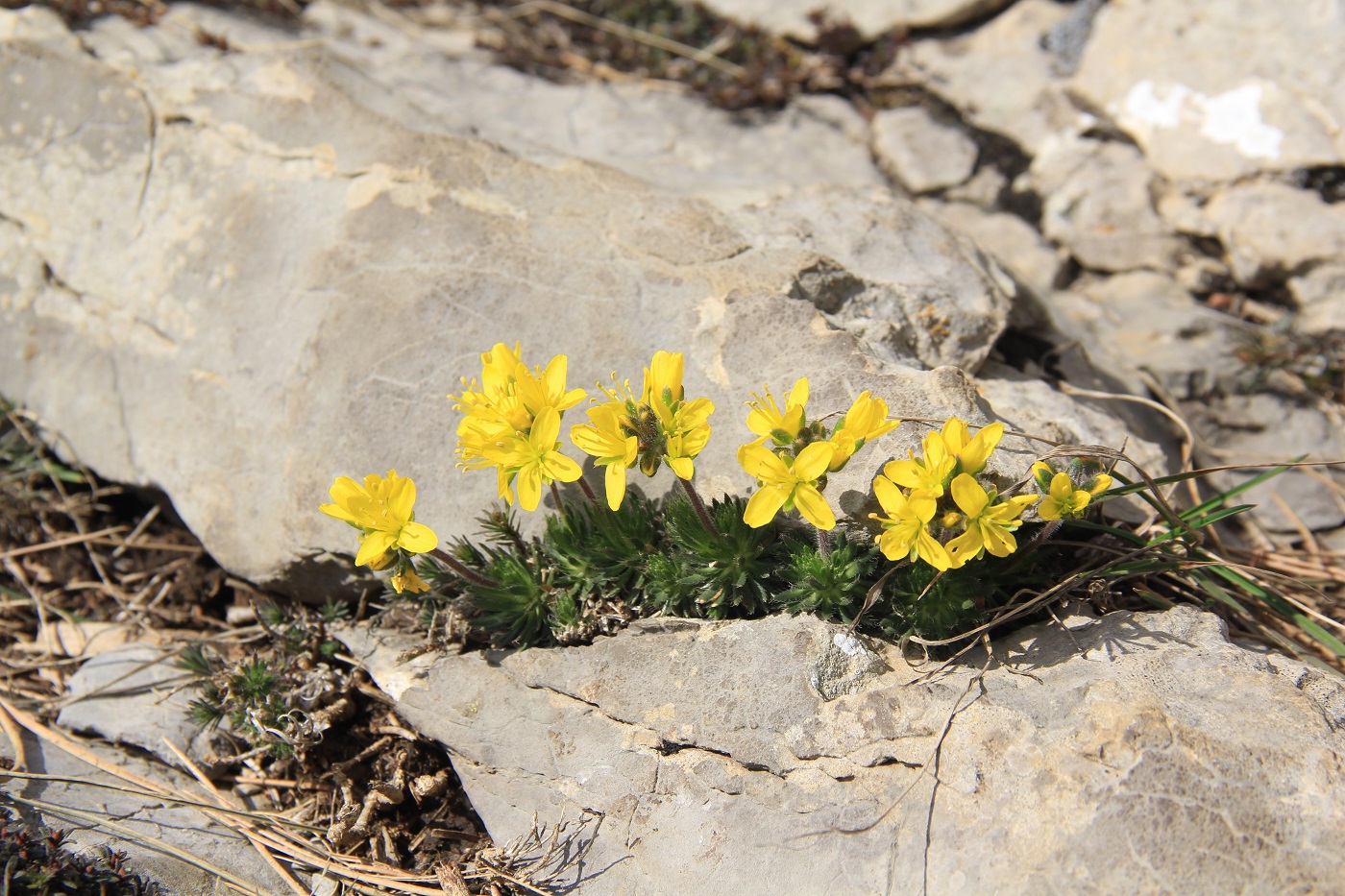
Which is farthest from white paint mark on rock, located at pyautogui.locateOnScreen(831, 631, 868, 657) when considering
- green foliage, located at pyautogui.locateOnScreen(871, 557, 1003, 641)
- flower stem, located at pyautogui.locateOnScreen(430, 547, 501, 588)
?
flower stem, located at pyautogui.locateOnScreen(430, 547, 501, 588)

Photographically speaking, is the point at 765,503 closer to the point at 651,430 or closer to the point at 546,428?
the point at 651,430

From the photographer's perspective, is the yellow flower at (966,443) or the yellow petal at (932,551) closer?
the yellow petal at (932,551)

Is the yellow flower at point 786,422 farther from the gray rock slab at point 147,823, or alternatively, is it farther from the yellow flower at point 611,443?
the gray rock slab at point 147,823

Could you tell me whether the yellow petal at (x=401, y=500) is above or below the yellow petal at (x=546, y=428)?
below

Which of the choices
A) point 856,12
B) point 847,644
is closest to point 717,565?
point 847,644

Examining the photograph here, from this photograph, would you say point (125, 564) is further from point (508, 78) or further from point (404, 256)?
point (508, 78)

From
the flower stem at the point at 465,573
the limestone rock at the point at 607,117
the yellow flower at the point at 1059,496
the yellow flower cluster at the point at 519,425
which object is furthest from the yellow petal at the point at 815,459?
the limestone rock at the point at 607,117
